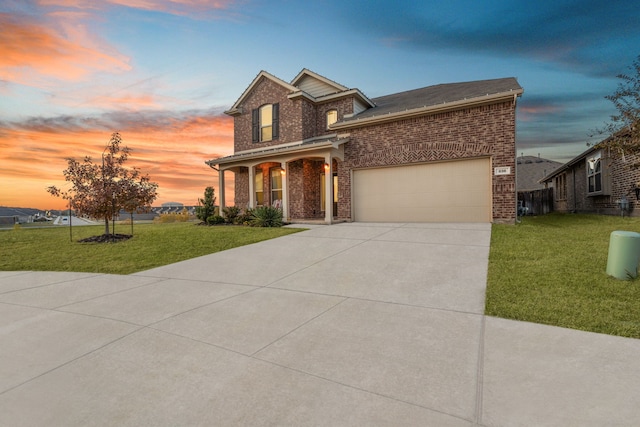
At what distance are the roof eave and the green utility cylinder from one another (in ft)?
24.1

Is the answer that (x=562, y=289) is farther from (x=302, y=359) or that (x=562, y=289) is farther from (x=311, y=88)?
(x=311, y=88)

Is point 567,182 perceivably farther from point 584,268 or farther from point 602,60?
point 584,268

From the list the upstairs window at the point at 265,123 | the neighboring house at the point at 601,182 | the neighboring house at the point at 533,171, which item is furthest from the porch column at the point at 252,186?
the neighboring house at the point at 533,171

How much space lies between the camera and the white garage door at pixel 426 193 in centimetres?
1133

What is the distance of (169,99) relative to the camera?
14000mm

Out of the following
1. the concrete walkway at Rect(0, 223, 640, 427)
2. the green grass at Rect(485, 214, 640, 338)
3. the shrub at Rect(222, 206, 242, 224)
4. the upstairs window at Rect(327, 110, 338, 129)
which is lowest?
the concrete walkway at Rect(0, 223, 640, 427)

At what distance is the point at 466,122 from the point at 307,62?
32.8 feet

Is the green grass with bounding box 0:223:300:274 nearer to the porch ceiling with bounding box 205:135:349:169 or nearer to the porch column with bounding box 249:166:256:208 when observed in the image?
the porch ceiling with bounding box 205:135:349:169

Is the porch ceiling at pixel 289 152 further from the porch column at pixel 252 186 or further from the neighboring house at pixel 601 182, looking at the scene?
the neighboring house at pixel 601 182

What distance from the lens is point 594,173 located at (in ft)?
54.2

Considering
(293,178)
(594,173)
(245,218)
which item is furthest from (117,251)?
(594,173)

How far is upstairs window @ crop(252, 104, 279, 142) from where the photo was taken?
16.9 meters

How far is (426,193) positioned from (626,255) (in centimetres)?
762

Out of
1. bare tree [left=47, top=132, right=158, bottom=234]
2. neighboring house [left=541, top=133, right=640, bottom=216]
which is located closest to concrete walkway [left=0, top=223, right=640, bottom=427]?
bare tree [left=47, top=132, right=158, bottom=234]
